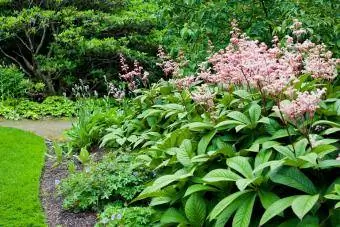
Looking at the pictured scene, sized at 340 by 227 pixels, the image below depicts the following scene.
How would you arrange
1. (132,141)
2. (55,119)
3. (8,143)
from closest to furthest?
(132,141)
(8,143)
(55,119)

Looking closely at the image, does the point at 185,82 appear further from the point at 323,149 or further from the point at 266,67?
the point at 323,149

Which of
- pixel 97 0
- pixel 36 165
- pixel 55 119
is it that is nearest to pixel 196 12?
pixel 36 165

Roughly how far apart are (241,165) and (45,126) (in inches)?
A: 239

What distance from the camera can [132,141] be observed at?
585 centimetres

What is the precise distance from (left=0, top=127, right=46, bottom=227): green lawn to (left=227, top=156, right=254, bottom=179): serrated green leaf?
6.63ft

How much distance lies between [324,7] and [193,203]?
12.2ft

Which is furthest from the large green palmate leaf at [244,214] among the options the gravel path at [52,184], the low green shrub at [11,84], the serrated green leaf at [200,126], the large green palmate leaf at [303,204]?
the low green shrub at [11,84]

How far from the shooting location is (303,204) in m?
3.08

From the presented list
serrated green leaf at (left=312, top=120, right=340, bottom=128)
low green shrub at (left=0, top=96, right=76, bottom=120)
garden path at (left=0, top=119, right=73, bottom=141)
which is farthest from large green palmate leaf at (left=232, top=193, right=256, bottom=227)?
low green shrub at (left=0, top=96, right=76, bottom=120)

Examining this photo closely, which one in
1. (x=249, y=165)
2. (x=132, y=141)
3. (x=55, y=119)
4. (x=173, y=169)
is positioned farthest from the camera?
(x=55, y=119)

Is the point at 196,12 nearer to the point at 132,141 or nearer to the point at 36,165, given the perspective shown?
the point at 132,141

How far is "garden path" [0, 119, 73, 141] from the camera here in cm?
838

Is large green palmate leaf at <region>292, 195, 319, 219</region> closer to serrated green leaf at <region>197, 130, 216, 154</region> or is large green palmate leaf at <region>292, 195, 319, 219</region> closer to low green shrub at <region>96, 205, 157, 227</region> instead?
serrated green leaf at <region>197, 130, 216, 154</region>

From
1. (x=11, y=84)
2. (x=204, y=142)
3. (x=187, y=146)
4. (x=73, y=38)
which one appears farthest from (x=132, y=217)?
(x=11, y=84)
